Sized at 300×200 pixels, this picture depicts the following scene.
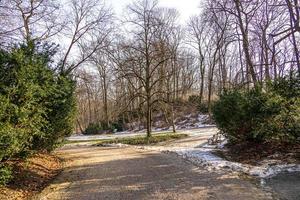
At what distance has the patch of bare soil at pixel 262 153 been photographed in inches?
544

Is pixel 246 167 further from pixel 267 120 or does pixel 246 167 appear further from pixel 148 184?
pixel 148 184

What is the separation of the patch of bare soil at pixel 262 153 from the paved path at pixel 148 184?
8.35ft

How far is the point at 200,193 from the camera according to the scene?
904 centimetres

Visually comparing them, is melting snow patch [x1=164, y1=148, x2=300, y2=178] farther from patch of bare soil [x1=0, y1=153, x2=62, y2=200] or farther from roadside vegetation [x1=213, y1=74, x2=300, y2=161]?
patch of bare soil [x1=0, y1=153, x2=62, y2=200]

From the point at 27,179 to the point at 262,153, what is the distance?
28.2ft

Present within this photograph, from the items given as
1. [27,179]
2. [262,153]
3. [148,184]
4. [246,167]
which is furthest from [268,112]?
[27,179]

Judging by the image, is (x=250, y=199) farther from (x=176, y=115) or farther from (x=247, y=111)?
(x=176, y=115)

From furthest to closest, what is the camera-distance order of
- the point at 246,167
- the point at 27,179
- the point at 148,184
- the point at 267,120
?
the point at 267,120 → the point at 246,167 → the point at 27,179 → the point at 148,184

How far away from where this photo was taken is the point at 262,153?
49.6 feet

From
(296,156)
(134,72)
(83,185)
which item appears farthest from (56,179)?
(134,72)

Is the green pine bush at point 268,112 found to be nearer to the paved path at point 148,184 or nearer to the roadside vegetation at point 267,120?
the roadside vegetation at point 267,120

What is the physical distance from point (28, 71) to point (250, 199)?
21.5 ft

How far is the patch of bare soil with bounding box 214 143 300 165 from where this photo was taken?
544 inches

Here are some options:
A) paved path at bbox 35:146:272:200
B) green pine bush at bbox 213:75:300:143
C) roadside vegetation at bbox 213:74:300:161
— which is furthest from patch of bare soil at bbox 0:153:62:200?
green pine bush at bbox 213:75:300:143
